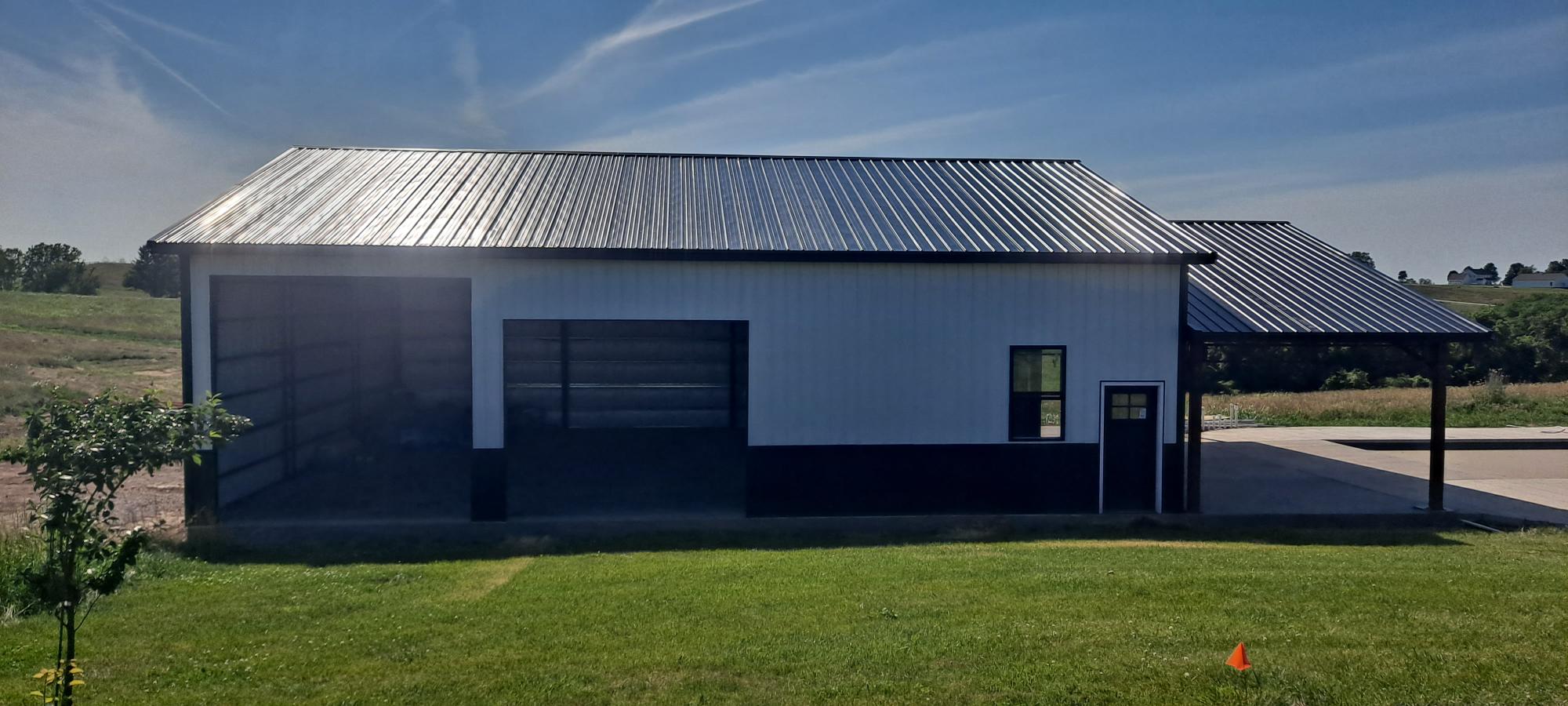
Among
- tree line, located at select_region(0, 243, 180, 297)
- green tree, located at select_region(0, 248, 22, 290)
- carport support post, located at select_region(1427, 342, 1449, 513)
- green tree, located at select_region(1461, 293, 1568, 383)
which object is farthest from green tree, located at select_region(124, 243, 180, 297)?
green tree, located at select_region(1461, 293, 1568, 383)

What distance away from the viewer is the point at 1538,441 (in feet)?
73.1

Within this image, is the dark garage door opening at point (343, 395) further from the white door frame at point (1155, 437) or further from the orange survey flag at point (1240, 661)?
the orange survey flag at point (1240, 661)

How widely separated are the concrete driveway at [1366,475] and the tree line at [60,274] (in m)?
73.9

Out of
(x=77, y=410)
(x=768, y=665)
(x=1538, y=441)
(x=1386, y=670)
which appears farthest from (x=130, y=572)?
(x=1538, y=441)

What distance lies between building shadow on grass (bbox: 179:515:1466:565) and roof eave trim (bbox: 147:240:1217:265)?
3.67 metres

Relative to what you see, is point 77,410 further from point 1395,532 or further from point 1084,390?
point 1395,532

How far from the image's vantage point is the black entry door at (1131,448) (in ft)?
44.7

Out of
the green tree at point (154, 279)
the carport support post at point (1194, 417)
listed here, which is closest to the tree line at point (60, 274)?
the green tree at point (154, 279)

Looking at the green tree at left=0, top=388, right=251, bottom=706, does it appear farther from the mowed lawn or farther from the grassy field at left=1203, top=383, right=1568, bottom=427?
the grassy field at left=1203, top=383, right=1568, bottom=427

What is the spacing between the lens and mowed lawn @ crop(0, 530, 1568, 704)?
19.4ft

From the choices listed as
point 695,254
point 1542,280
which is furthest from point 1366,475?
point 1542,280

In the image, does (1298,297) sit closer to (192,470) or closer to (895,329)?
(895,329)

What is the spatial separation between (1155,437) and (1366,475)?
6.72m

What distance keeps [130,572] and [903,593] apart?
723cm
